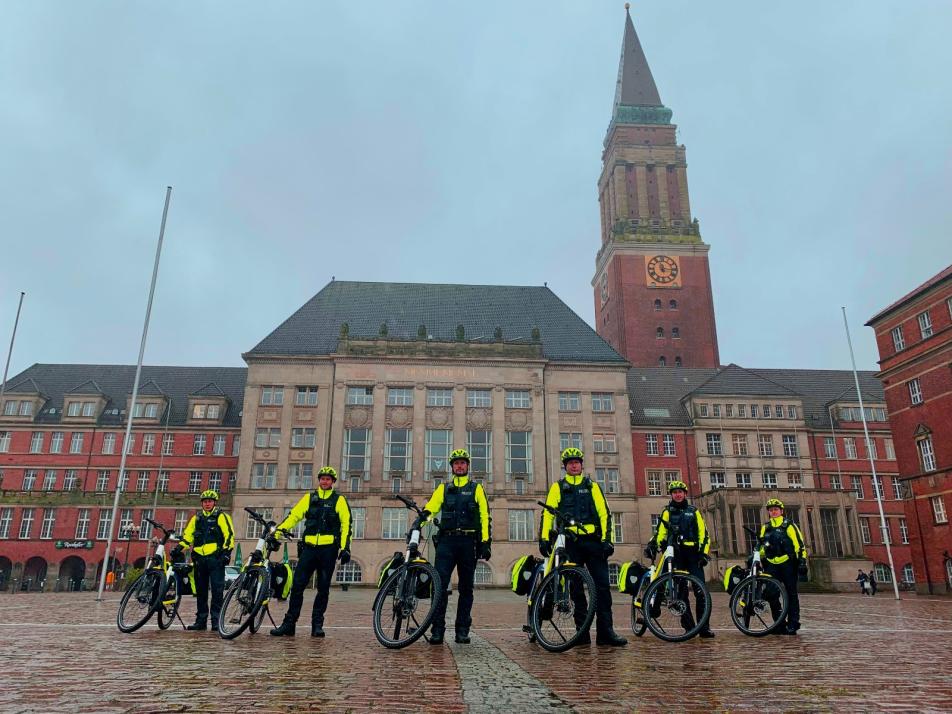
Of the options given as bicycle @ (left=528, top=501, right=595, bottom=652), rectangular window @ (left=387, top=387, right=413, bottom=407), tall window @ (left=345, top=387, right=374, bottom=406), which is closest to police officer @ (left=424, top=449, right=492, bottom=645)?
bicycle @ (left=528, top=501, right=595, bottom=652)

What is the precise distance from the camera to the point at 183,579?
35.4 ft

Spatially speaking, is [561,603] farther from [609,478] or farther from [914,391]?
[609,478]

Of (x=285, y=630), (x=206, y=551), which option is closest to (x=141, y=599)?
(x=206, y=551)

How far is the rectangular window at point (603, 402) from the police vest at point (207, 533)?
43774mm

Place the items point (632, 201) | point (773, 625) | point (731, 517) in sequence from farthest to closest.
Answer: point (632, 201), point (731, 517), point (773, 625)

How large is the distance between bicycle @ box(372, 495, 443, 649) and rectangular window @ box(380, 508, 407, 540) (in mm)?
40750

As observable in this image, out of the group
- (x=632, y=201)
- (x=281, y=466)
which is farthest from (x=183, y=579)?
(x=632, y=201)

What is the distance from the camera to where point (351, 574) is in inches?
1845

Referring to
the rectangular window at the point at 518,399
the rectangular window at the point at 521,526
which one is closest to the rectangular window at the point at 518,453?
the rectangular window at the point at 518,399

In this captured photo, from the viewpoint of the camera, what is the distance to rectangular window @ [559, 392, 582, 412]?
5278cm

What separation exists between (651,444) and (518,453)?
12036mm

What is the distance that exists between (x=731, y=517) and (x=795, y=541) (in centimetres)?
3783

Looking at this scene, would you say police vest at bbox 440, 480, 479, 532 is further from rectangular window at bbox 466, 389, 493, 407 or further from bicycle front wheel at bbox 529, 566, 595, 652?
rectangular window at bbox 466, 389, 493, 407

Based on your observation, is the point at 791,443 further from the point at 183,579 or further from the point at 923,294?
the point at 183,579
